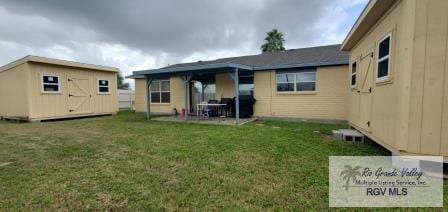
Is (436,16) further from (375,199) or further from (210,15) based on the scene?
(210,15)

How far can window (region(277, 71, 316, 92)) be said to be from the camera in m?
8.75

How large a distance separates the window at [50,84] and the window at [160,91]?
475cm

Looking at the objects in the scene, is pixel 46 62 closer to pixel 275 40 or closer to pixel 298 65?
pixel 298 65

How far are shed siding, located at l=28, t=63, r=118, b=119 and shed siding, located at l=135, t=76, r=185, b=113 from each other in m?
1.44

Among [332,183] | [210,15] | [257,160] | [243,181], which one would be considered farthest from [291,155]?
[210,15]

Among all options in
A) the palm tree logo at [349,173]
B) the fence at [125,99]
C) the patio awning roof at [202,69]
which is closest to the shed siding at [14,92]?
the patio awning roof at [202,69]

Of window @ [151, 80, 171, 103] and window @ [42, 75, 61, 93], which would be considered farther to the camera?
window @ [151, 80, 171, 103]

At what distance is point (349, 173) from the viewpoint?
309 centimetres

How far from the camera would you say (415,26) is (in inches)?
112

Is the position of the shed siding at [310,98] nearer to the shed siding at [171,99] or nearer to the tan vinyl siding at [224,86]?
the tan vinyl siding at [224,86]

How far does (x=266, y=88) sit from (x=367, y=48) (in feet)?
15.9

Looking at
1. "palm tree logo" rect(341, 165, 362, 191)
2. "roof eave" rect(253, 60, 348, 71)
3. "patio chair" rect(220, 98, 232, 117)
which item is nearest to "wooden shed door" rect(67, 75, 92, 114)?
"patio chair" rect(220, 98, 232, 117)

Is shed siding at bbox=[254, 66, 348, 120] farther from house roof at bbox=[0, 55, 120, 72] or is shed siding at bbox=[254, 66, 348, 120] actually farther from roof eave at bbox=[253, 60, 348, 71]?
house roof at bbox=[0, 55, 120, 72]

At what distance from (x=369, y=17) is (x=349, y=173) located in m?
3.32
